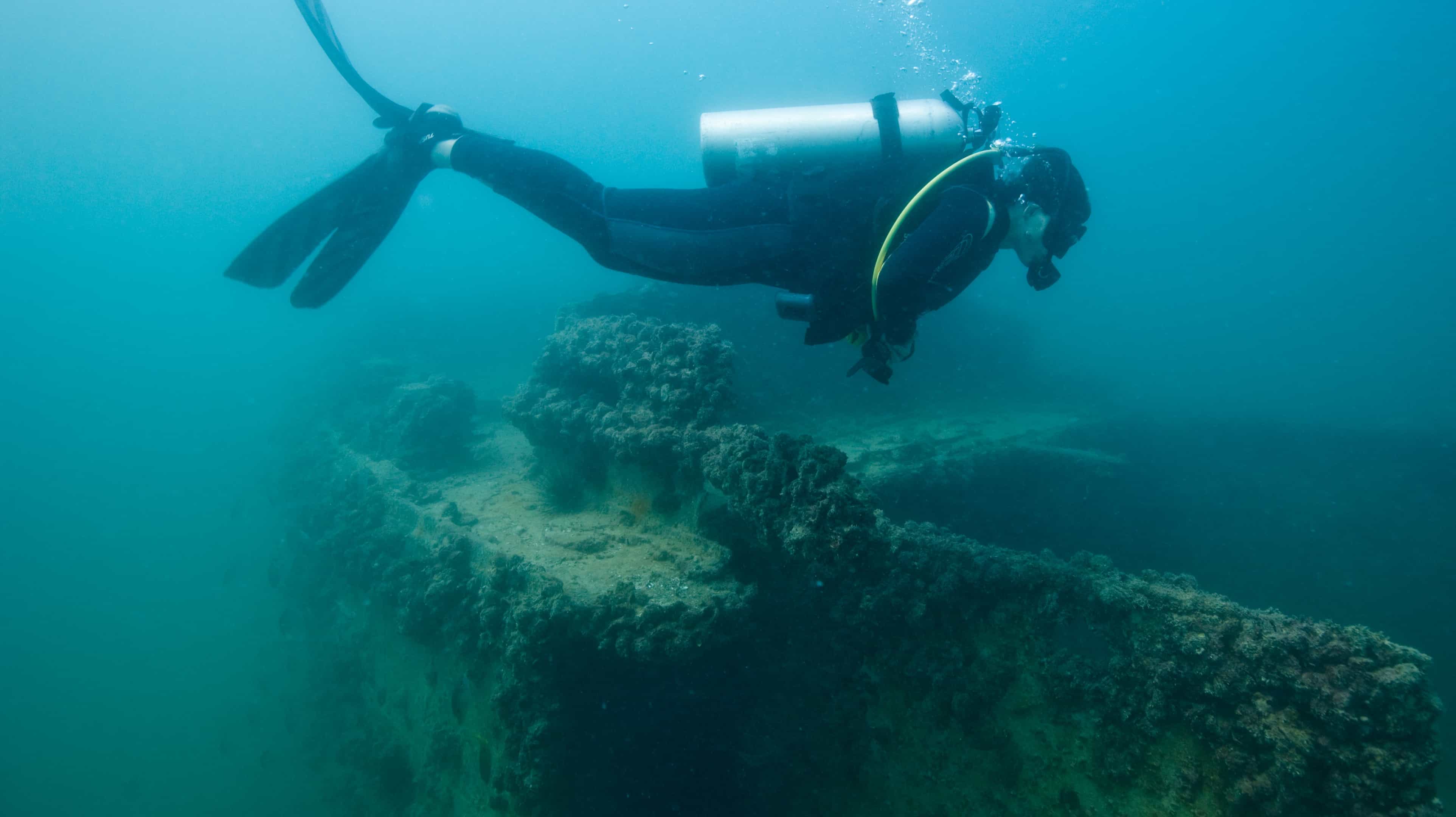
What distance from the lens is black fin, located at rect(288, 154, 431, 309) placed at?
17.3 ft

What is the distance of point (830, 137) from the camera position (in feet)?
13.8

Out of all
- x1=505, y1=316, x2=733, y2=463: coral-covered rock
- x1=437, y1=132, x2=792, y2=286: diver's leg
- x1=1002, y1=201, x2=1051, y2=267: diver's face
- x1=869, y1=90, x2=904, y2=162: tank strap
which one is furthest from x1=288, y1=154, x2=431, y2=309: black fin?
x1=1002, y1=201, x2=1051, y2=267: diver's face

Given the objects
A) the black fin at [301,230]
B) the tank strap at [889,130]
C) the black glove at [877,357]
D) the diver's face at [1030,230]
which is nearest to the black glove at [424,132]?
the black fin at [301,230]

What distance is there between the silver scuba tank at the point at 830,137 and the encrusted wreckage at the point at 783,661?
188 centimetres

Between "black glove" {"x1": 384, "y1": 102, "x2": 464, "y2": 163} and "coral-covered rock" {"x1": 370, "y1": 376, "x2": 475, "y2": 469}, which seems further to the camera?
"coral-covered rock" {"x1": 370, "y1": 376, "x2": 475, "y2": 469}

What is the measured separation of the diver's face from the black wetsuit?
365 mm

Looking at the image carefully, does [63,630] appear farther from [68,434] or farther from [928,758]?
[68,434]

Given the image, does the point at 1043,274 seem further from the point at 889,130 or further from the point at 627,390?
the point at 627,390

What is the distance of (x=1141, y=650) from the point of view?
9.25ft

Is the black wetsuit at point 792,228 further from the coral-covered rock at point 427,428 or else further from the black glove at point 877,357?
the coral-covered rock at point 427,428

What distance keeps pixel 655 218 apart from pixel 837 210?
1.43m

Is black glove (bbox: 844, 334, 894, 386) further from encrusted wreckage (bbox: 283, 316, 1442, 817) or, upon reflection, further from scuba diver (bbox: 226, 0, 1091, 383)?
encrusted wreckage (bbox: 283, 316, 1442, 817)

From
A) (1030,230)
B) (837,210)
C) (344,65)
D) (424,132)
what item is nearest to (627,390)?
(837,210)

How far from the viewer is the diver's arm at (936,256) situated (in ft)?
10.6
